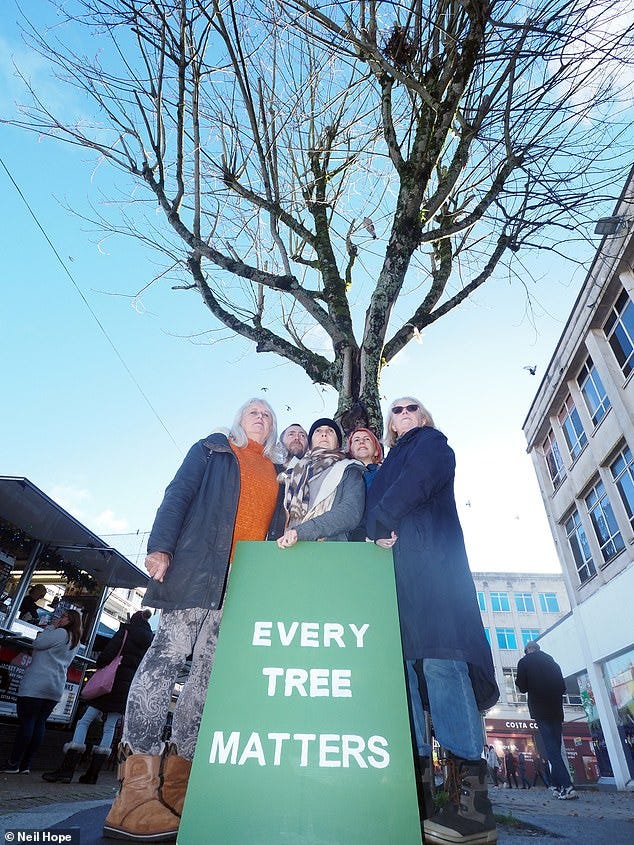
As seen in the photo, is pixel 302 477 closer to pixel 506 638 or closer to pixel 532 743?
pixel 532 743

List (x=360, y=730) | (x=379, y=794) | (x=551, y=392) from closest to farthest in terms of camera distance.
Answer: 1. (x=379, y=794)
2. (x=360, y=730)
3. (x=551, y=392)

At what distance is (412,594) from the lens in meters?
2.39

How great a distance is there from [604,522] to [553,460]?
4403 mm

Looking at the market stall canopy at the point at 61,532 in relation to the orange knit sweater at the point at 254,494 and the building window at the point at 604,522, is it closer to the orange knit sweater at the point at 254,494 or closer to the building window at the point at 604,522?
the orange knit sweater at the point at 254,494

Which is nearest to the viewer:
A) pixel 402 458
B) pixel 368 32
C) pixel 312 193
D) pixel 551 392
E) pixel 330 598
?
pixel 330 598

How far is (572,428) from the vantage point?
55.7ft

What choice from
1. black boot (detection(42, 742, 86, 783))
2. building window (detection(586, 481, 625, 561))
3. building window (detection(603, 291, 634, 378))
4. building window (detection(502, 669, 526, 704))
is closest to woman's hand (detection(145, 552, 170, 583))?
black boot (detection(42, 742, 86, 783))

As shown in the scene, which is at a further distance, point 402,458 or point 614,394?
point 614,394

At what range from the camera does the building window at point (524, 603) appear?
39559mm

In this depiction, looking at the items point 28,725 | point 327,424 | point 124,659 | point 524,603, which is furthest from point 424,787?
point 524,603

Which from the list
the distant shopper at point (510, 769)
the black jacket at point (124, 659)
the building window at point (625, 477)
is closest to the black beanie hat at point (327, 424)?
the black jacket at point (124, 659)

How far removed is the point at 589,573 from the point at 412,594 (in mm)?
16232

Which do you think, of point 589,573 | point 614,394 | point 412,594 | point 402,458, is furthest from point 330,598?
point 589,573

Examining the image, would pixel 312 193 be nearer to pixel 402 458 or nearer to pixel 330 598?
pixel 402 458
